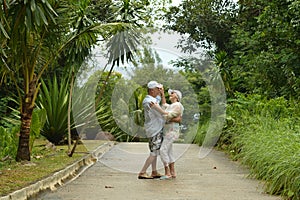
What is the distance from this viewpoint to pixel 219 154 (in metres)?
15.4

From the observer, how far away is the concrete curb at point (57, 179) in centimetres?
730

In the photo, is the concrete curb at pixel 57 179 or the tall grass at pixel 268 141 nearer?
the concrete curb at pixel 57 179

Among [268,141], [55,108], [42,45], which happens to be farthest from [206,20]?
[268,141]

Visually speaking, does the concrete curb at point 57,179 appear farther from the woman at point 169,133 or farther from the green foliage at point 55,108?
the green foliage at point 55,108

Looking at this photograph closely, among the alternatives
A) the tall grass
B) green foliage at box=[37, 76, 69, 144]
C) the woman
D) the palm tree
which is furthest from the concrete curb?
the tall grass

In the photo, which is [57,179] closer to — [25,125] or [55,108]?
[25,125]

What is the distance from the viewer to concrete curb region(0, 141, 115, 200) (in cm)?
730

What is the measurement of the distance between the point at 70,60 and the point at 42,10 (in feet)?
16.3

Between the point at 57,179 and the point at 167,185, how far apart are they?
A: 181 centimetres

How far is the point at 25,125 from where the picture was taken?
11.6 m

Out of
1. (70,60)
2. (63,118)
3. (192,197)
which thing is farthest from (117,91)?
(192,197)

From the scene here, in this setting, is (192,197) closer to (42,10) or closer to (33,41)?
(42,10)

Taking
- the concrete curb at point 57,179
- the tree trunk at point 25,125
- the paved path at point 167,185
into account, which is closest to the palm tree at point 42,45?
the tree trunk at point 25,125

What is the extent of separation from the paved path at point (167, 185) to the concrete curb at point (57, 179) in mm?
141
